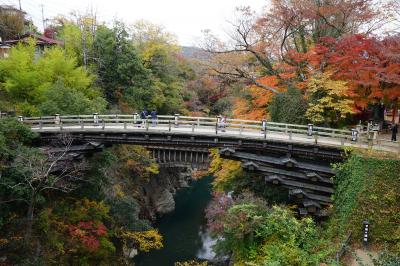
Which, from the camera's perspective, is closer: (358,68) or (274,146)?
(274,146)

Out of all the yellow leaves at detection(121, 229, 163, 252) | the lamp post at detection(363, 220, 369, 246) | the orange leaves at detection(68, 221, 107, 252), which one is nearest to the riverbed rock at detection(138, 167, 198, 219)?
the yellow leaves at detection(121, 229, 163, 252)

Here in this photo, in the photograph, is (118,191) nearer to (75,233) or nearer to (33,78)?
(75,233)

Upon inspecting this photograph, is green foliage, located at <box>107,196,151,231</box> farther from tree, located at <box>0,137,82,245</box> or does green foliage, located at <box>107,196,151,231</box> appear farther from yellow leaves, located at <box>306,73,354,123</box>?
yellow leaves, located at <box>306,73,354,123</box>

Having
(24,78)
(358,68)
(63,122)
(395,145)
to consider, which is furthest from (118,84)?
(395,145)

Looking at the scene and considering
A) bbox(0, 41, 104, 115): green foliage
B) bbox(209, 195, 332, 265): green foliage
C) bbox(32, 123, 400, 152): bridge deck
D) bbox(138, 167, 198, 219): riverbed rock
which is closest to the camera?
bbox(209, 195, 332, 265): green foliage

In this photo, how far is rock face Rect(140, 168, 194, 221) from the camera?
36994mm

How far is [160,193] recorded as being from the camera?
132ft

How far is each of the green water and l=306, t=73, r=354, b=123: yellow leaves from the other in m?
14.7

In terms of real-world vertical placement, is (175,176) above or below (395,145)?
below

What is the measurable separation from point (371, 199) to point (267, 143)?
6970 mm

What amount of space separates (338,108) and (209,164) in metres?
9.81

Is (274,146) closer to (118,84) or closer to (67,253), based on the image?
(67,253)

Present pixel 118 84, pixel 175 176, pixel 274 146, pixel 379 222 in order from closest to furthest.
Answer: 1. pixel 379 222
2. pixel 274 146
3. pixel 118 84
4. pixel 175 176

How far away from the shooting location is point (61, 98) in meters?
28.7
